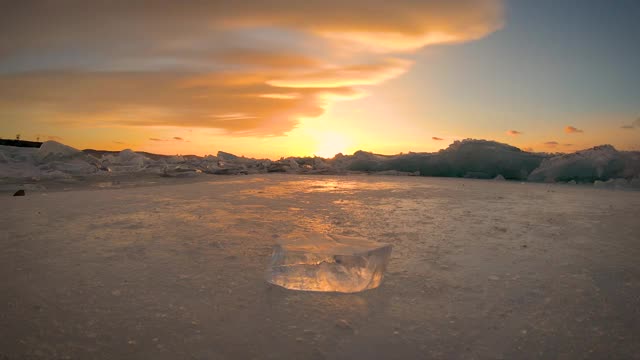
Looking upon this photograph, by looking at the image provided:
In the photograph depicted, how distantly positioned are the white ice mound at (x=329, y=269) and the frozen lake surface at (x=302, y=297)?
58mm

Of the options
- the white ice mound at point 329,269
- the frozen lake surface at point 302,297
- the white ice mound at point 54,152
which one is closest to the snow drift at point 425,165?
the white ice mound at point 54,152

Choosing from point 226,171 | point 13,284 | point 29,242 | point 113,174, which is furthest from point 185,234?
point 226,171

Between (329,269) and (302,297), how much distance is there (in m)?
0.19

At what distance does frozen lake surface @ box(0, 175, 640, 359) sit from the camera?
1034 millimetres

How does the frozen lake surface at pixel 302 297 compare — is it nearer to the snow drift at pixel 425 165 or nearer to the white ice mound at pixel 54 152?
the snow drift at pixel 425 165

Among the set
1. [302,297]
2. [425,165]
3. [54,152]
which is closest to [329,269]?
[302,297]

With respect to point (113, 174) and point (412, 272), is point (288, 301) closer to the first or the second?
point (412, 272)

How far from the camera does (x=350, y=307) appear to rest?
1309 millimetres

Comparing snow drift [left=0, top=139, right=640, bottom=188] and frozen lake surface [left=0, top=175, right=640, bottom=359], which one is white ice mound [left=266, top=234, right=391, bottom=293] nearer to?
frozen lake surface [left=0, top=175, right=640, bottom=359]

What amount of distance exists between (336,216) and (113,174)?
22.8 ft

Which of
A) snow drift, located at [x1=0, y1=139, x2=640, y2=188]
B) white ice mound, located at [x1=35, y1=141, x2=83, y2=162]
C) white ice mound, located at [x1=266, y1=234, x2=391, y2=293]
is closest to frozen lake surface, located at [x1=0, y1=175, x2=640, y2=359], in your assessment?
white ice mound, located at [x1=266, y1=234, x2=391, y2=293]

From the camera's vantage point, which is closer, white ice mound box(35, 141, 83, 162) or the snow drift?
the snow drift

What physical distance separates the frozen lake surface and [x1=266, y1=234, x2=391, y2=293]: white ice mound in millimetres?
58

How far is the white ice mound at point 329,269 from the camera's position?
1520 millimetres
